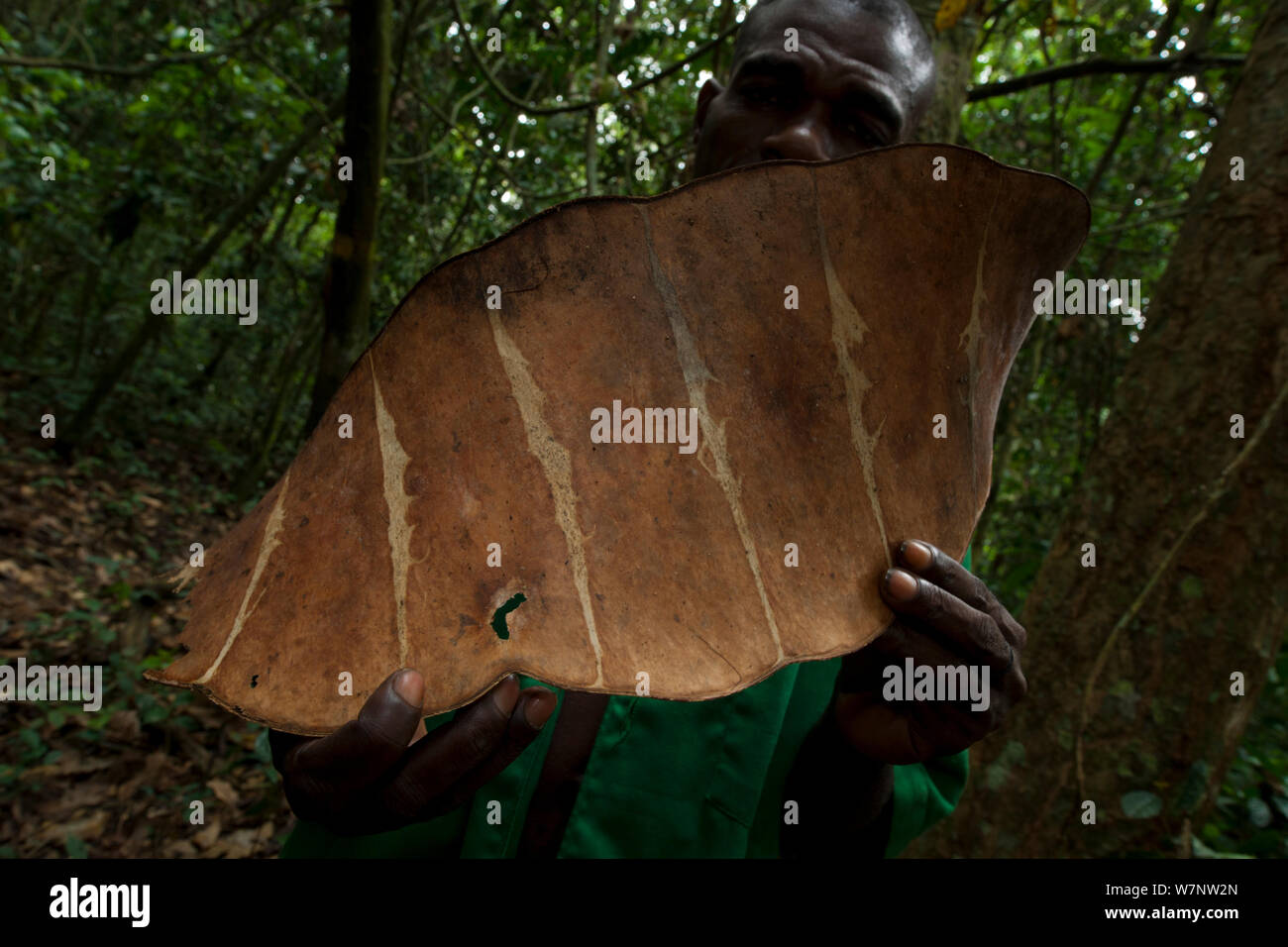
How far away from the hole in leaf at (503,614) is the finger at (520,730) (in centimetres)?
13

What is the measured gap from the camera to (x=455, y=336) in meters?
0.66

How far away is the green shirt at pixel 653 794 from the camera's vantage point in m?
1.14

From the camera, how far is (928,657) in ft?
2.72

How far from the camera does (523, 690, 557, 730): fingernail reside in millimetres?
751

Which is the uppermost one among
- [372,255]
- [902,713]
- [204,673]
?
[372,255]

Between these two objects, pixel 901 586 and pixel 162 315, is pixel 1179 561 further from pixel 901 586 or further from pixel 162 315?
pixel 162 315

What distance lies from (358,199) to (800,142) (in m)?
1.01

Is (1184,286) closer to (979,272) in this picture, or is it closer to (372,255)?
(979,272)

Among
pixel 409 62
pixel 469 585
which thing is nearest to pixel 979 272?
pixel 469 585

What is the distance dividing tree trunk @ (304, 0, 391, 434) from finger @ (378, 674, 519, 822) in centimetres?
96

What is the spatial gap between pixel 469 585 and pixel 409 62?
3.90 meters
